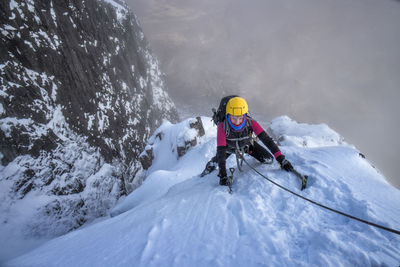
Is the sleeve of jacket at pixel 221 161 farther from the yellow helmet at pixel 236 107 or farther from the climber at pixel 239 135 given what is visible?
the yellow helmet at pixel 236 107

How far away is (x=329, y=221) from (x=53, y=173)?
141 ft

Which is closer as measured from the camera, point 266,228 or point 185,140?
point 266,228

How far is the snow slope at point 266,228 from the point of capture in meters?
2.39

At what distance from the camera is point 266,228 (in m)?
2.95

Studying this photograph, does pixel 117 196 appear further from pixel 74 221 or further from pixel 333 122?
pixel 333 122

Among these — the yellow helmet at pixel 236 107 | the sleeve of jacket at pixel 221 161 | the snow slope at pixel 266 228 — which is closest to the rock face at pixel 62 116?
the snow slope at pixel 266 228

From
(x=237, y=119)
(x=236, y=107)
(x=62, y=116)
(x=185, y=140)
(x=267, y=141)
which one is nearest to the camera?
(x=236, y=107)

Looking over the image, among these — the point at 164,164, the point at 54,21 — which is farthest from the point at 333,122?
the point at 54,21

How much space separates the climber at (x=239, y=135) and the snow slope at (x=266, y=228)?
1.16 ft

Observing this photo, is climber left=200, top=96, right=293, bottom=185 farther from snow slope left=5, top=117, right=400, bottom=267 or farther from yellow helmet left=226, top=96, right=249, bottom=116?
snow slope left=5, top=117, right=400, bottom=267

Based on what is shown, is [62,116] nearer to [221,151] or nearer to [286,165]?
[221,151]

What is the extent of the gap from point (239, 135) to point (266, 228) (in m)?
2.55

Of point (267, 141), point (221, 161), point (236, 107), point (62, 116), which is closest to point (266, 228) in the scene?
point (221, 161)

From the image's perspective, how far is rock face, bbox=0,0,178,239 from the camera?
29469 millimetres
